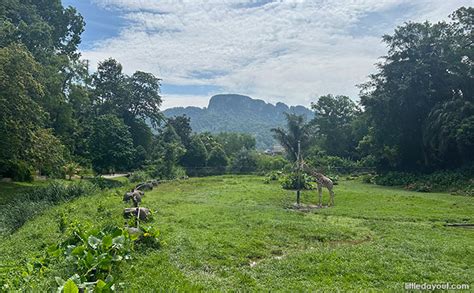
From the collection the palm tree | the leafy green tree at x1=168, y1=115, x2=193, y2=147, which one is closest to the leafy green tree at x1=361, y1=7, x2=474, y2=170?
the palm tree

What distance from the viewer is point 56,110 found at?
2877 centimetres

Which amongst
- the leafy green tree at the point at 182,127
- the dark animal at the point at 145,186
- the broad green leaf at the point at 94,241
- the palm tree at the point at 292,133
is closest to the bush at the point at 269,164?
the palm tree at the point at 292,133

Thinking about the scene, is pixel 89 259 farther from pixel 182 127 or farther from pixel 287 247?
pixel 182 127

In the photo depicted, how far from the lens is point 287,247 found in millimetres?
9609

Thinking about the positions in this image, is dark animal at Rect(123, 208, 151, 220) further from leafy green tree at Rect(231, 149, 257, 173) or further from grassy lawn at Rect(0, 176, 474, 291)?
leafy green tree at Rect(231, 149, 257, 173)

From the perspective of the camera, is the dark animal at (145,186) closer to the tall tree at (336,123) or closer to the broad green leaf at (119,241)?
the broad green leaf at (119,241)

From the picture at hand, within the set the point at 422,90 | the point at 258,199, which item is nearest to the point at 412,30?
the point at 422,90

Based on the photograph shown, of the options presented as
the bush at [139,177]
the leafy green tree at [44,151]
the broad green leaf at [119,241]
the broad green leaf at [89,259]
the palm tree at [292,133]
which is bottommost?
the bush at [139,177]

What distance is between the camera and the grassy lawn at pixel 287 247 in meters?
6.95

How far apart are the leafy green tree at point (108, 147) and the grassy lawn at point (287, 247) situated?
46.9 feet

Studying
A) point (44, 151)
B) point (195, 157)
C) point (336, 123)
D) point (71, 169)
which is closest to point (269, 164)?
point (195, 157)

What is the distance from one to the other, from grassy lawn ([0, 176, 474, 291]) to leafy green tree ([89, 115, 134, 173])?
1429 cm

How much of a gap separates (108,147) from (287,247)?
939 inches

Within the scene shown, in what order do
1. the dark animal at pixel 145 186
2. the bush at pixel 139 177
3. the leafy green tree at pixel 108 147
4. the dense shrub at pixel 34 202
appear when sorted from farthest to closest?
the bush at pixel 139 177, the leafy green tree at pixel 108 147, the dark animal at pixel 145 186, the dense shrub at pixel 34 202
